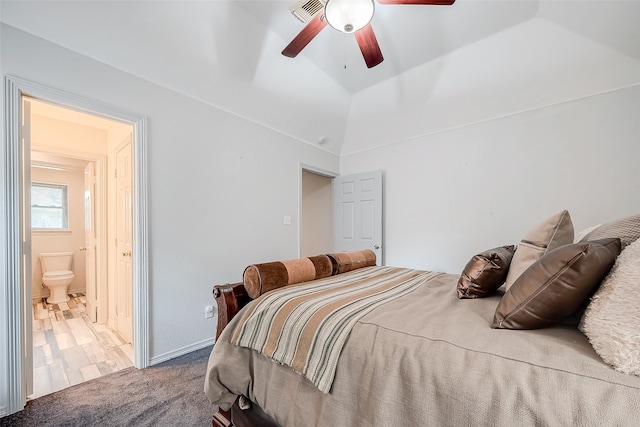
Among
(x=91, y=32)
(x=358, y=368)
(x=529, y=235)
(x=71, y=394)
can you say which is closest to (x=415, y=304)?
(x=358, y=368)

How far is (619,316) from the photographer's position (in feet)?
2.12

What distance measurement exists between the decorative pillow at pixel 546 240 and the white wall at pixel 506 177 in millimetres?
1893

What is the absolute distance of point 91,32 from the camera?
5.77 feet

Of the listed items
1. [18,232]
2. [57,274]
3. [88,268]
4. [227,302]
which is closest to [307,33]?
[227,302]

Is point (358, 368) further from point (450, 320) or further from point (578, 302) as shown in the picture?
point (578, 302)

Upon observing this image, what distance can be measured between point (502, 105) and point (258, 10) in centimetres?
263

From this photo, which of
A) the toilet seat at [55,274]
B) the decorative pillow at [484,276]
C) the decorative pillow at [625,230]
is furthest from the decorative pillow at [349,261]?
the toilet seat at [55,274]

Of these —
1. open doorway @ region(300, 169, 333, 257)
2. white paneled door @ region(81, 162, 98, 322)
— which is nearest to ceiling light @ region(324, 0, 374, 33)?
open doorway @ region(300, 169, 333, 257)

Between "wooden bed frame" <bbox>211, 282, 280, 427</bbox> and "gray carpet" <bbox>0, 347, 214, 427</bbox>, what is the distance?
28 cm

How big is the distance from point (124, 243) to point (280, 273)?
213 centimetres

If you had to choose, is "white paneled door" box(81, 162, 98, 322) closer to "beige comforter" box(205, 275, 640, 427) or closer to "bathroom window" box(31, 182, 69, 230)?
"bathroom window" box(31, 182, 69, 230)

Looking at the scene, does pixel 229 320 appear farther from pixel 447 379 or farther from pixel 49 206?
pixel 49 206

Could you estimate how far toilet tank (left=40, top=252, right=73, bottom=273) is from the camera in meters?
3.89

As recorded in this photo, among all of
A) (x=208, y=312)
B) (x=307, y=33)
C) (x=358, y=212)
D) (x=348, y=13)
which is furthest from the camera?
(x=358, y=212)
